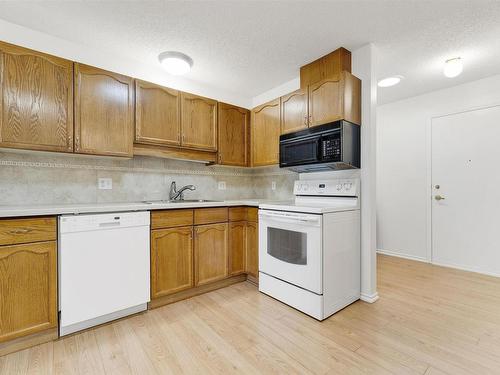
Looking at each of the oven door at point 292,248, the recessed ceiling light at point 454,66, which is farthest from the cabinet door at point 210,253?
the recessed ceiling light at point 454,66

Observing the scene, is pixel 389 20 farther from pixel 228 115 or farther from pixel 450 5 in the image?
pixel 228 115

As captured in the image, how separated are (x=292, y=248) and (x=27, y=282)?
6.17ft

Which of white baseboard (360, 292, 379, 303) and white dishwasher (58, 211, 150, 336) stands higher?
white dishwasher (58, 211, 150, 336)

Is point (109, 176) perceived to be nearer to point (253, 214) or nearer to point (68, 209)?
point (68, 209)

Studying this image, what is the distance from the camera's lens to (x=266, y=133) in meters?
2.91

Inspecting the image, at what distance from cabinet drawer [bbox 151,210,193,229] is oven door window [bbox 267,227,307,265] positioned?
0.78 metres

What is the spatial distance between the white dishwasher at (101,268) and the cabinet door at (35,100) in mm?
678

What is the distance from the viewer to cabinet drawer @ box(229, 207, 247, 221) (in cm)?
257

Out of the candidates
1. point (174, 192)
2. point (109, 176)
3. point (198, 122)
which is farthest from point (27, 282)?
point (198, 122)

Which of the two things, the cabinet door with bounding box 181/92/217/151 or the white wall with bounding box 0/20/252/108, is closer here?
the white wall with bounding box 0/20/252/108

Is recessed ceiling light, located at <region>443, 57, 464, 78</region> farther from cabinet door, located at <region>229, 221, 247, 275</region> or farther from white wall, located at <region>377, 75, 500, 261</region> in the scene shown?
cabinet door, located at <region>229, 221, 247, 275</region>

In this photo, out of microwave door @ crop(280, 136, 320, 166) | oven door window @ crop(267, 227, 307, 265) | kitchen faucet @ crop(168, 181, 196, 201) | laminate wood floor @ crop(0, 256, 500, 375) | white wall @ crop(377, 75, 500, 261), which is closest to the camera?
laminate wood floor @ crop(0, 256, 500, 375)

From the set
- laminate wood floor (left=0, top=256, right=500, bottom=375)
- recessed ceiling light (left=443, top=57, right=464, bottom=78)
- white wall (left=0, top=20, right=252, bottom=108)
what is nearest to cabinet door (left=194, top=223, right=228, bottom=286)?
laminate wood floor (left=0, top=256, right=500, bottom=375)

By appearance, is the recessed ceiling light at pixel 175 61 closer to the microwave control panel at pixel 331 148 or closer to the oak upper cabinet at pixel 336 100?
the oak upper cabinet at pixel 336 100
